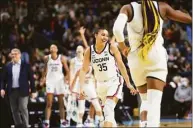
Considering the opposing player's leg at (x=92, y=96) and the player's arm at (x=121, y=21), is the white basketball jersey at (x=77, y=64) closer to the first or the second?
the opposing player's leg at (x=92, y=96)

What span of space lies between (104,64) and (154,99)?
2735 millimetres

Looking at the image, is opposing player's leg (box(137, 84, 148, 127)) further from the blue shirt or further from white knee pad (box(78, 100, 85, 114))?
white knee pad (box(78, 100, 85, 114))

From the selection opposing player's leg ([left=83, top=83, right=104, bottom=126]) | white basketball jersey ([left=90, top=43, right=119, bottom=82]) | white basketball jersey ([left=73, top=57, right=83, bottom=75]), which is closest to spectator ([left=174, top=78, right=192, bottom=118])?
white basketball jersey ([left=73, top=57, right=83, bottom=75])

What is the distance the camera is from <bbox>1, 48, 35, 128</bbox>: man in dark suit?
11212mm

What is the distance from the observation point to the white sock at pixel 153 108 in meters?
5.95

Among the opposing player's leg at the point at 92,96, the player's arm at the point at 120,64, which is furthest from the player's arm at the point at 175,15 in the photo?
the opposing player's leg at the point at 92,96

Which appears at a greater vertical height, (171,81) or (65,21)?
(65,21)

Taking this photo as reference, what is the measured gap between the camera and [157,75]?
6133 millimetres

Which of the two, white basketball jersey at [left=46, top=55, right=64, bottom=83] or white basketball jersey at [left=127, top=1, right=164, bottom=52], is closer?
white basketball jersey at [left=127, top=1, right=164, bottom=52]

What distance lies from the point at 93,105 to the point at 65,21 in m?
8.90

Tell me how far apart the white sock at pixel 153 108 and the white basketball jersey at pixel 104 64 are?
253cm

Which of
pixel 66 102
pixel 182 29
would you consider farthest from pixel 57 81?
pixel 182 29

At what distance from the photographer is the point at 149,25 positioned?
6.23 m

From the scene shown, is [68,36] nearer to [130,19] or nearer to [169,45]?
[169,45]
